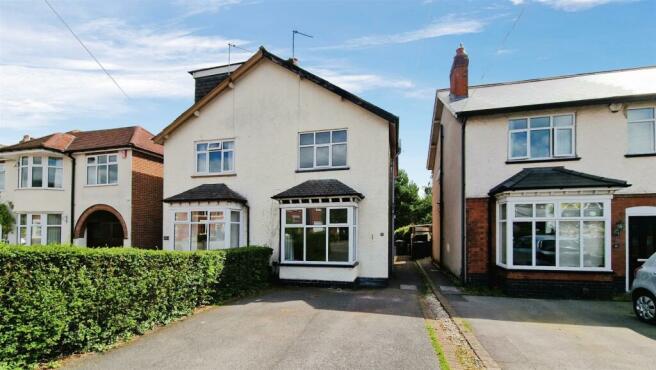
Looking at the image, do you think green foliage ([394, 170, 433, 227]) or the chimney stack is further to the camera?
green foliage ([394, 170, 433, 227])

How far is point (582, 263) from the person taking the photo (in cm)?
1034

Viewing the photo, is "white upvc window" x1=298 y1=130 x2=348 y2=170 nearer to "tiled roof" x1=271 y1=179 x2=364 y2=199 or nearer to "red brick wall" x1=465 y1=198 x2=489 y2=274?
"tiled roof" x1=271 y1=179 x2=364 y2=199

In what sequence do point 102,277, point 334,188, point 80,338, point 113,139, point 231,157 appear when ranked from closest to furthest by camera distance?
point 80,338 < point 102,277 < point 334,188 < point 231,157 < point 113,139

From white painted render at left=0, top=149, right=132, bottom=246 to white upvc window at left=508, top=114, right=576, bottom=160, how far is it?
1591cm

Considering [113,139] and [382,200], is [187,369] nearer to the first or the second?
[382,200]

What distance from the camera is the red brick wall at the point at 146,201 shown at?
16.4 m

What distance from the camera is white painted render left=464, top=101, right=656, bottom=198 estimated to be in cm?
1084

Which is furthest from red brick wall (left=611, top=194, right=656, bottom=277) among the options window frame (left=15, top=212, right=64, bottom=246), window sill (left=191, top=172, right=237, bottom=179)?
window frame (left=15, top=212, right=64, bottom=246)

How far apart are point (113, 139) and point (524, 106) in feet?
57.8

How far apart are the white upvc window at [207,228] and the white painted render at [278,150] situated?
480 millimetres

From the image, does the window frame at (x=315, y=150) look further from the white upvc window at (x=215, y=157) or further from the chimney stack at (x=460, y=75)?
the chimney stack at (x=460, y=75)

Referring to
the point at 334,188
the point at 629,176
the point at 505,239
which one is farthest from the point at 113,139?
the point at 629,176

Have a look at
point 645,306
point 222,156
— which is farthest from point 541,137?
point 222,156

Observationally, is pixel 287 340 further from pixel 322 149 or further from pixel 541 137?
pixel 541 137
